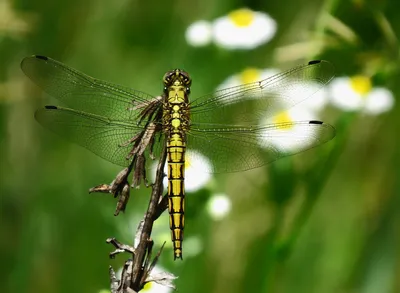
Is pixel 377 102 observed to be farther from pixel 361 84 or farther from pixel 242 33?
pixel 242 33

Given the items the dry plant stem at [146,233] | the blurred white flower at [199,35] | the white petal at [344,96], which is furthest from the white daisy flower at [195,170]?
the blurred white flower at [199,35]

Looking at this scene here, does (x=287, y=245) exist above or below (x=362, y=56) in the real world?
below

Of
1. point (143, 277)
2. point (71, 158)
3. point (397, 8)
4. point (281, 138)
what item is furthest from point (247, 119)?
point (397, 8)

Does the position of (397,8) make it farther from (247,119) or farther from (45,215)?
(45,215)

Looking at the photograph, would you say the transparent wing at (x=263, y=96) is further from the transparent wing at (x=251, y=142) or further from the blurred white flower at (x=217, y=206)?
the blurred white flower at (x=217, y=206)

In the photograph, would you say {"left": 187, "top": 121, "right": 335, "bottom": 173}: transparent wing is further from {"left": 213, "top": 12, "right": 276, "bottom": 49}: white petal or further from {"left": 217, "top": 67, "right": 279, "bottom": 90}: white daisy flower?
{"left": 213, "top": 12, "right": 276, "bottom": 49}: white petal

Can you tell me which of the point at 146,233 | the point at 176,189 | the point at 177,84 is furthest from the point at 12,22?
the point at 146,233
